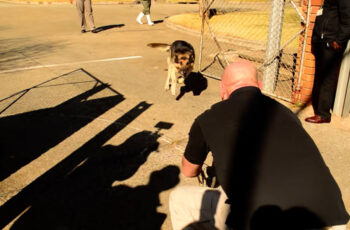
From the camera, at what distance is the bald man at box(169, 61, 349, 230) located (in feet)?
5.59

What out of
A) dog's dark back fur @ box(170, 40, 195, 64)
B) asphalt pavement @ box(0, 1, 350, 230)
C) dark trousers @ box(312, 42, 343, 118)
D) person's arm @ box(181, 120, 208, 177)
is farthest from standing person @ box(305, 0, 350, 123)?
person's arm @ box(181, 120, 208, 177)

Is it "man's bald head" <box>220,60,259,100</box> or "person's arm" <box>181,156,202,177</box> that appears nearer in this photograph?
"man's bald head" <box>220,60,259,100</box>

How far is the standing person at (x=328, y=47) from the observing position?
176 inches

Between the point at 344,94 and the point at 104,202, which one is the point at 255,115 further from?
the point at 344,94

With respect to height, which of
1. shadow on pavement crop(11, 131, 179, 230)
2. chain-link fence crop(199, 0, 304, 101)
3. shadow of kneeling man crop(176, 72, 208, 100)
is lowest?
shadow on pavement crop(11, 131, 179, 230)

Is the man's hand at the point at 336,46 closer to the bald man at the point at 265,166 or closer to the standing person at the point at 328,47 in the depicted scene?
the standing person at the point at 328,47

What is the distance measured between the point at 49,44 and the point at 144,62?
3.81m

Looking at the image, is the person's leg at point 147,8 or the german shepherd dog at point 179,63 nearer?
the german shepherd dog at point 179,63

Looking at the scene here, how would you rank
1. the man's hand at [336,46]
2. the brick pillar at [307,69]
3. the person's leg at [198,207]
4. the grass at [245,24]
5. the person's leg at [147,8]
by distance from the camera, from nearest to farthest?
the person's leg at [198,207] < the man's hand at [336,46] < the brick pillar at [307,69] < the grass at [245,24] < the person's leg at [147,8]

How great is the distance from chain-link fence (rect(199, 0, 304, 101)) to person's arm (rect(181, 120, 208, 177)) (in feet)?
12.4

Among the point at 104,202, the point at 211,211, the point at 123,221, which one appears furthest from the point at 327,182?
the point at 104,202

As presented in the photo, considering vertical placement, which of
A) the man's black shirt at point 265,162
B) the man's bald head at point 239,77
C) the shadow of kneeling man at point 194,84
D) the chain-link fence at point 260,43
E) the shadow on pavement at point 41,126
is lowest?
the shadow on pavement at point 41,126

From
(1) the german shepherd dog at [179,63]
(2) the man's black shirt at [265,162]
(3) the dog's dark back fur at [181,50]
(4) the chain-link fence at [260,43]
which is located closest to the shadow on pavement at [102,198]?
(2) the man's black shirt at [265,162]

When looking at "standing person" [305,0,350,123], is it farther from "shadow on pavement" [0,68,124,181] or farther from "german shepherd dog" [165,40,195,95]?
"shadow on pavement" [0,68,124,181]
